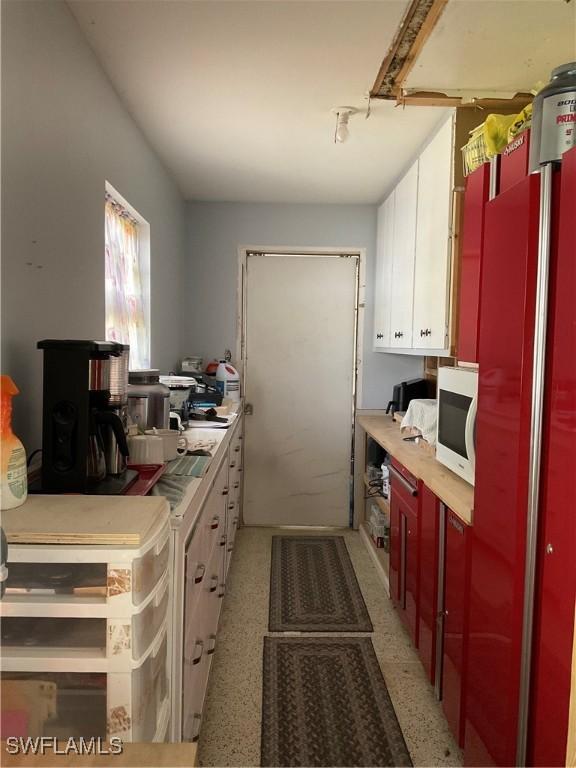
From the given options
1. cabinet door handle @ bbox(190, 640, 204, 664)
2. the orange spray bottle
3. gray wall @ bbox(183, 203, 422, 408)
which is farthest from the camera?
gray wall @ bbox(183, 203, 422, 408)

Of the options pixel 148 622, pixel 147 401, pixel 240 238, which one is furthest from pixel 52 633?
pixel 240 238

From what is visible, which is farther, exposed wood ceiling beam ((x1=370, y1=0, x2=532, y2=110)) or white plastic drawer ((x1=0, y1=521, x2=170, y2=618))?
exposed wood ceiling beam ((x1=370, y1=0, x2=532, y2=110))

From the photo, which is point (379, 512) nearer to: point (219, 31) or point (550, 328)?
point (550, 328)

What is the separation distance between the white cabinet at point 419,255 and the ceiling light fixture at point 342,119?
44 centimetres

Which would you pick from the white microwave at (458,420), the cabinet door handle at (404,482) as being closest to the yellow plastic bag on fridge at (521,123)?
the white microwave at (458,420)

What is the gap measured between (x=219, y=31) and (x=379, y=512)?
111 inches

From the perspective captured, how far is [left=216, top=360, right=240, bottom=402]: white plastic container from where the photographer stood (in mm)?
3734

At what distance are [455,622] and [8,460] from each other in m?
1.49

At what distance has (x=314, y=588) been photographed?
3.06 meters

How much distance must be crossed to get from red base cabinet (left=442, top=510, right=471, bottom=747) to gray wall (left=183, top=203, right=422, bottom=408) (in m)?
2.29

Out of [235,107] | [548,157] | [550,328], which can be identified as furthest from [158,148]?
Answer: [550,328]

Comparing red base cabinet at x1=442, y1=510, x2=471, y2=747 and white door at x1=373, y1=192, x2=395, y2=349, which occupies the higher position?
white door at x1=373, y1=192, x2=395, y2=349

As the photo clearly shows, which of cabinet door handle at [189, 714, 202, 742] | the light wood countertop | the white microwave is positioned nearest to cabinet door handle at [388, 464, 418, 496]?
the light wood countertop

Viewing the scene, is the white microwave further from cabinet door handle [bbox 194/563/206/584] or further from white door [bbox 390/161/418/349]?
cabinet door handle [bbox 194/563/206/584]
